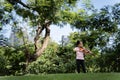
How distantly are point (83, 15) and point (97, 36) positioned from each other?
2.90m

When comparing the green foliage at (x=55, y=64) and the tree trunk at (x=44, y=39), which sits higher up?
the tree trunk at (x=44, y=39)

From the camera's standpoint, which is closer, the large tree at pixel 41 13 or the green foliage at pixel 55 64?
the green foliage at pixel 55 64

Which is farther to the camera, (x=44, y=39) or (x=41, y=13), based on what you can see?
(x=44, y=39)

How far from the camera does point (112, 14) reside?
25203 millimetres

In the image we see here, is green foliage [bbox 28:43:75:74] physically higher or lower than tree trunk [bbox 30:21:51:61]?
lower

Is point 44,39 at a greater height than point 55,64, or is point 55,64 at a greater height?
point 44,39

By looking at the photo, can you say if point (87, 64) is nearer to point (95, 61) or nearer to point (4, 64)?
point (95, 61)

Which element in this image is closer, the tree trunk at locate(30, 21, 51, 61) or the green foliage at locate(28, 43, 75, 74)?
the green foliage at locate(28, 43, 75, 74)

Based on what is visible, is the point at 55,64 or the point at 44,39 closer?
the point at 55,64

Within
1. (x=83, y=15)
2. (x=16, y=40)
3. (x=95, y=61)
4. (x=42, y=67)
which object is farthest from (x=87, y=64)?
(x=16, y=40)

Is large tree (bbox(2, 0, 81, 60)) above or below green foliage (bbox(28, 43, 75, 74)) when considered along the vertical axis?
above

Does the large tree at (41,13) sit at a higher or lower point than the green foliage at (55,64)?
higher

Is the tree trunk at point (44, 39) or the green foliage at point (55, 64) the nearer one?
the green foliage at point (55, 64)

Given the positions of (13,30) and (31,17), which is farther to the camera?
(13,30)
